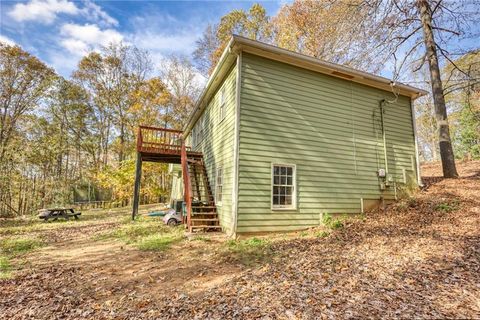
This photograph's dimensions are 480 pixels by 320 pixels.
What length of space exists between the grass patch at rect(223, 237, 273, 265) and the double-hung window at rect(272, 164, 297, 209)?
56.2 inches

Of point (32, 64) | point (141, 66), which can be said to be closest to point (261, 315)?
point (32, 64)

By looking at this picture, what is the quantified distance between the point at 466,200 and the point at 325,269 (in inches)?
261

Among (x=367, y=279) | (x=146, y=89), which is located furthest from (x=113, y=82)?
(x=367, y=279)

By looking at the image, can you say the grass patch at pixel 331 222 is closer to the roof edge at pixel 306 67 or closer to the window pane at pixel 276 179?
the window pane at pixel 276 179

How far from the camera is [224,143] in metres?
9.02

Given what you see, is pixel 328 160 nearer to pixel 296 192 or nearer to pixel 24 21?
pixel 296 192

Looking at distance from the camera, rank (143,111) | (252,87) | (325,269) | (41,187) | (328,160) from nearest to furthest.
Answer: (325,269) < (252,87) < (328,160) < (41,187) < (143,111)

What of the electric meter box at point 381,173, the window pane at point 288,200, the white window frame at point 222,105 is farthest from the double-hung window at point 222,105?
the electric meter box at point 381,173

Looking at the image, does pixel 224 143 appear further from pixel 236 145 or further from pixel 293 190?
pixel 293 190

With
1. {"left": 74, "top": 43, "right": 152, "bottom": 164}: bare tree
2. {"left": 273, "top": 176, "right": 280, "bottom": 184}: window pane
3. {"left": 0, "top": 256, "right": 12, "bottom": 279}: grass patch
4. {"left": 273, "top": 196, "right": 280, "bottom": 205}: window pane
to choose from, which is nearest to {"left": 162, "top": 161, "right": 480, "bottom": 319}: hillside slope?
{"left": 273, "top": 196, "right": 280, "bottom": 205}: window pane

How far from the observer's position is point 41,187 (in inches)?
873

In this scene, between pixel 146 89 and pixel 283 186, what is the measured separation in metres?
23.0

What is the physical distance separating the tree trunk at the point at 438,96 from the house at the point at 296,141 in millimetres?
1063

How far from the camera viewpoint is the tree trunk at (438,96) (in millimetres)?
10594
